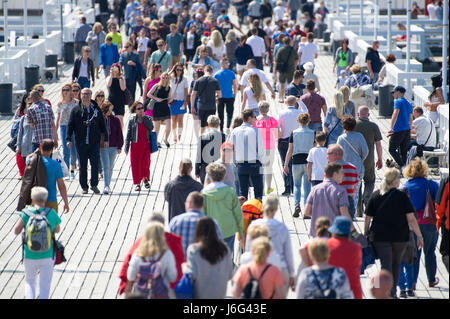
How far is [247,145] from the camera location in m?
12.5

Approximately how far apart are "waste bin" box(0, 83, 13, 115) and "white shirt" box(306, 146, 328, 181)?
1150 cm

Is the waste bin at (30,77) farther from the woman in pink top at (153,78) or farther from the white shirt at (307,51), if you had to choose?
the woman in pink top at (153,78)

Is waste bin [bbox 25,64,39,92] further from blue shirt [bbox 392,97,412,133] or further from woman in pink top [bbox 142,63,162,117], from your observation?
blue shirt [bbox 392,97,412,133]

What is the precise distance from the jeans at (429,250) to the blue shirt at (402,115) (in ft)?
18.0

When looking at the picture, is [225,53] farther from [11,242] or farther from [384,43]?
[11,242]

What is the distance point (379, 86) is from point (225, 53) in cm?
429

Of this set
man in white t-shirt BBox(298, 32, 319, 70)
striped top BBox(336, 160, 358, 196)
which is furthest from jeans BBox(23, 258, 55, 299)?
man in white t-shirt BBox(298, 32, 319, 70)

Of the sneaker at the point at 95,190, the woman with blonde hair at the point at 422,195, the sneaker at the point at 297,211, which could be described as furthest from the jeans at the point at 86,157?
the woman with blonde hair at the point at 422,195

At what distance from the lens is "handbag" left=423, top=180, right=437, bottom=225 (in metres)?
10.1

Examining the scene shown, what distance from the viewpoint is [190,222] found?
28.8ft

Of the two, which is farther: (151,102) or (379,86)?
(379,86)

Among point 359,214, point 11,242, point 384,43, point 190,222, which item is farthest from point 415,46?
point 190,222

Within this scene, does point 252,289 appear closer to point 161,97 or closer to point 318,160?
point 318,160

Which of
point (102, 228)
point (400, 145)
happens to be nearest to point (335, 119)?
point (400, 145)
